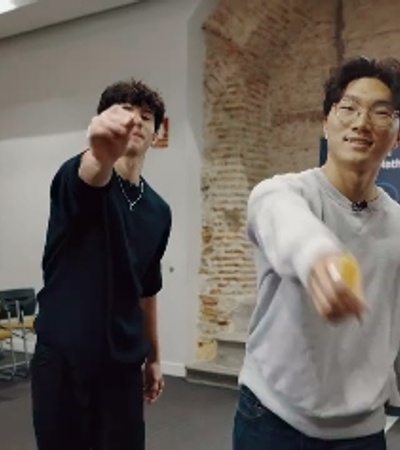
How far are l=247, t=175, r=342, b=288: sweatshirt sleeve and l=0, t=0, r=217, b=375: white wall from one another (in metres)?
4.42

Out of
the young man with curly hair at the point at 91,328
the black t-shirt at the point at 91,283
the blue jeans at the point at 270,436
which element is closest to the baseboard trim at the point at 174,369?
the young man with curly hair at the point at 91,328

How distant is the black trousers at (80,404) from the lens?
168 centimetres

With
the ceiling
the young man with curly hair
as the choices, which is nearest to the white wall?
the ceiling

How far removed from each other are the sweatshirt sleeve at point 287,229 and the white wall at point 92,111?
14.5 feet

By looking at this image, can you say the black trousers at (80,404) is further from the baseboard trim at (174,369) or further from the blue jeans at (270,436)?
the baseboard trim at (174,369)

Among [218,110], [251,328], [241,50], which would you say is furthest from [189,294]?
[251,328]

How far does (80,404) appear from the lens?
5.54 ft

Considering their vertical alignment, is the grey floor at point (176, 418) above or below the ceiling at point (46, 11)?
below

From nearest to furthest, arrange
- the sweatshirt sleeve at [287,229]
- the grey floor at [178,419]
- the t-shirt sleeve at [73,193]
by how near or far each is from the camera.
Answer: the sweatshirt sleeve at [287,229]
the t-shirt sleeve at [73,193]
the grey floor at [178,419]

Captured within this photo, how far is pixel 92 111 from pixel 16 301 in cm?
211

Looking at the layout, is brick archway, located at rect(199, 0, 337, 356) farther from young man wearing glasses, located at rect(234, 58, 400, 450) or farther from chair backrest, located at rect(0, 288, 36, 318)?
young man wearing glasses, located at rect(234, 58, 400, 450)

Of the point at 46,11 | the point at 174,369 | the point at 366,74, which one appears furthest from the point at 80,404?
the point at 46,11

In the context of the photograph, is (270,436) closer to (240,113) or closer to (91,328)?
(91,328)

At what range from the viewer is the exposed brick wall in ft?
18.0
